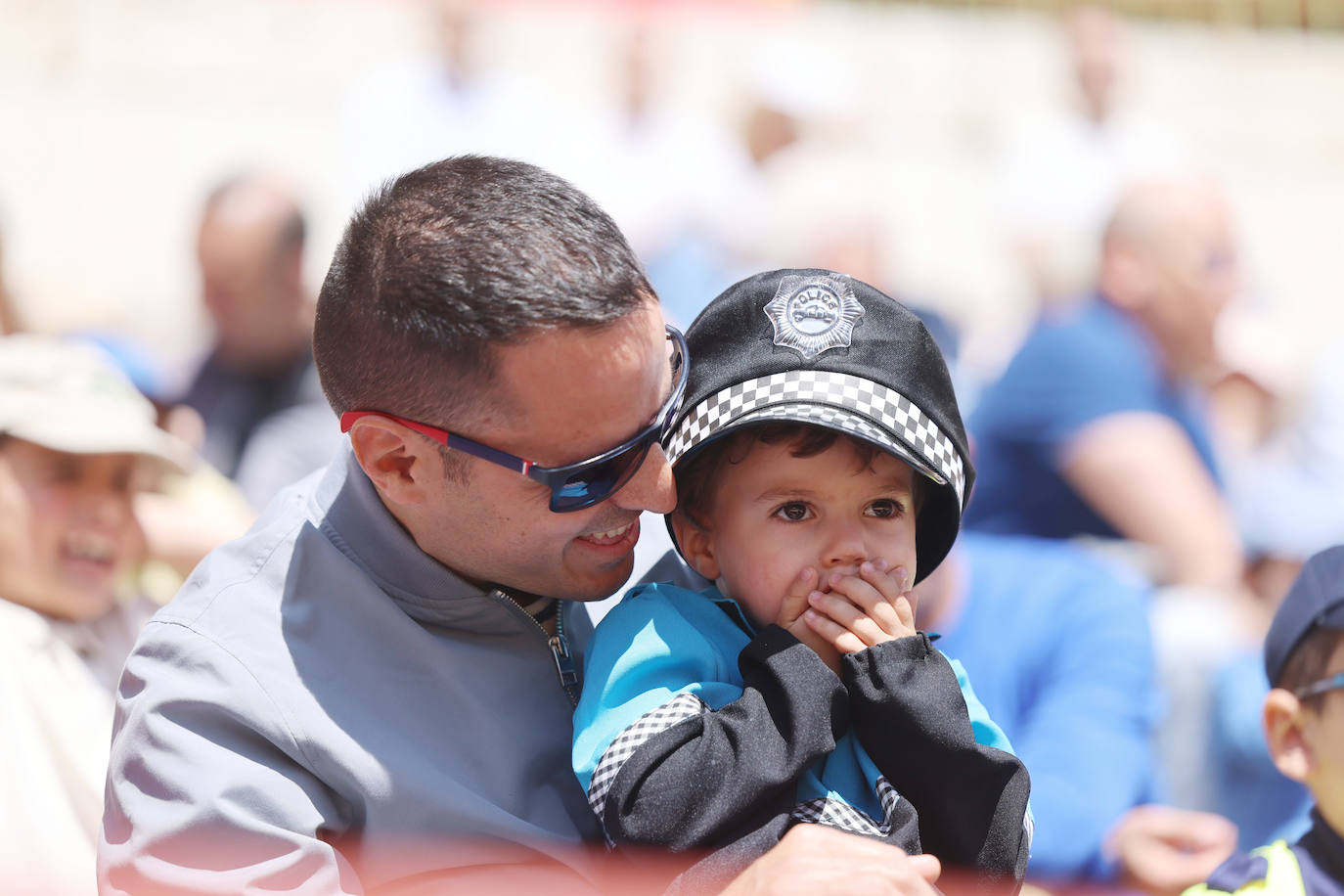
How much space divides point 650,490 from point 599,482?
8 centimetres

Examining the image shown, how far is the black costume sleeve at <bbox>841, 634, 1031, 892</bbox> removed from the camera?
180 cm

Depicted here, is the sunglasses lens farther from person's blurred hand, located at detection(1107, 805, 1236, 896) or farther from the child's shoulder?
person's blurred hand, located at detection(1107, 805, 1236, 896)

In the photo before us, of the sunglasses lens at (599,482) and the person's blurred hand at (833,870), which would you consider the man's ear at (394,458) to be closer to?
the sunglasses lens at (599,482)

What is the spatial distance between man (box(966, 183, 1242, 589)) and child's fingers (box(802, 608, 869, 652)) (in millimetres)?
2671

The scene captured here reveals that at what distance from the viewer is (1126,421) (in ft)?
14.6

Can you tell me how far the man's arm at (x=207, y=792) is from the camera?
1.72 meters

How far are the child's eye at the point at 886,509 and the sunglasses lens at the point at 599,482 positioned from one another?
1.19 feet

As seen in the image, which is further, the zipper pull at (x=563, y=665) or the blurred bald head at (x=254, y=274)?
the blurred bald head at (x=254, y=274)

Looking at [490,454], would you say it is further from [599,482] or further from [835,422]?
[835,422]

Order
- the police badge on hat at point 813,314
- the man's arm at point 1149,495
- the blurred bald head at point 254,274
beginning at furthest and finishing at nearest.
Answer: the blurred bald head at point 254,274
the man's arm at point 1149,495
the police badge on hat at point 813,314

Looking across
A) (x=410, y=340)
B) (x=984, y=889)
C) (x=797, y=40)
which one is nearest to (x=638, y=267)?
(x=410, y=340)

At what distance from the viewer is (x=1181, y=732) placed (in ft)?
12.0

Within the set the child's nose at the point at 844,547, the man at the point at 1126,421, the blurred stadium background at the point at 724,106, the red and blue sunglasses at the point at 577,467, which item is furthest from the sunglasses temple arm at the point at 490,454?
the blurred stadium background at the point at 724,106

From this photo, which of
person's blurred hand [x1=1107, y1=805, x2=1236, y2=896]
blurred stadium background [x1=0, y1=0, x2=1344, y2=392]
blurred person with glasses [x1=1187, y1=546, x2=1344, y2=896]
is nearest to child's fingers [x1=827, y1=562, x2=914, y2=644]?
blurred person with glasses [x1=1187, y1=546, x2=1344, y2=896]
